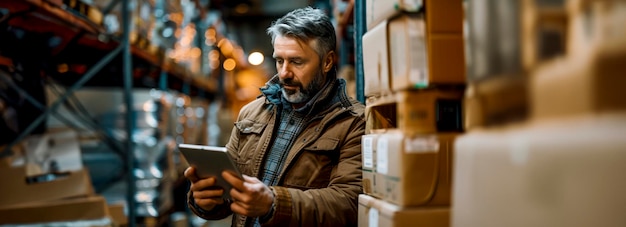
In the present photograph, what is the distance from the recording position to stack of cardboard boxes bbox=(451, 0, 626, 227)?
1.19 meters

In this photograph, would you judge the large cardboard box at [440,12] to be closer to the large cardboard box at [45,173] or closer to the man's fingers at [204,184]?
the man's fingers at [204,184]

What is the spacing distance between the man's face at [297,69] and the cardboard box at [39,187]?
10.1 ft

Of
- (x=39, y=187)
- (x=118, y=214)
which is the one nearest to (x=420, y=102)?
(x=39, y=187)

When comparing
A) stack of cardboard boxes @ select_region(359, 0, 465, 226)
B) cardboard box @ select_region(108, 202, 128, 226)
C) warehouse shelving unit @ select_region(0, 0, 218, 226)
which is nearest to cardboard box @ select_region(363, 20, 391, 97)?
stack of cardboard boxes @ select_region(359, 0, 465, 226)

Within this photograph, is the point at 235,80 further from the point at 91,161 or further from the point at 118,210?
the point at 118,210

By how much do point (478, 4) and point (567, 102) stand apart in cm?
48

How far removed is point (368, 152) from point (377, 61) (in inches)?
14.5

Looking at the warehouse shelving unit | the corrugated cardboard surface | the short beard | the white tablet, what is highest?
the warehouse shelving unit

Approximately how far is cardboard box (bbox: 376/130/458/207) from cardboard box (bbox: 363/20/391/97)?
237mm

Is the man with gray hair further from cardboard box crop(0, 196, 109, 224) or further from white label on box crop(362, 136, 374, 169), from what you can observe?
cardboard box crop(0, 196, 109, 224)

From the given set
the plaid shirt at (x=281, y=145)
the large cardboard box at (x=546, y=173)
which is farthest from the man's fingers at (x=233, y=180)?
the large cardboard box at (x=546, y=173)

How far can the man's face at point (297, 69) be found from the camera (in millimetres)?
3090

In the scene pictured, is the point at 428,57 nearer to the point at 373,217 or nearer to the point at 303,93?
the point at 373,217

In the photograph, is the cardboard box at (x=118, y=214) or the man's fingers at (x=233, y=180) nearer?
the man's fingers at (x=233, y=180)
